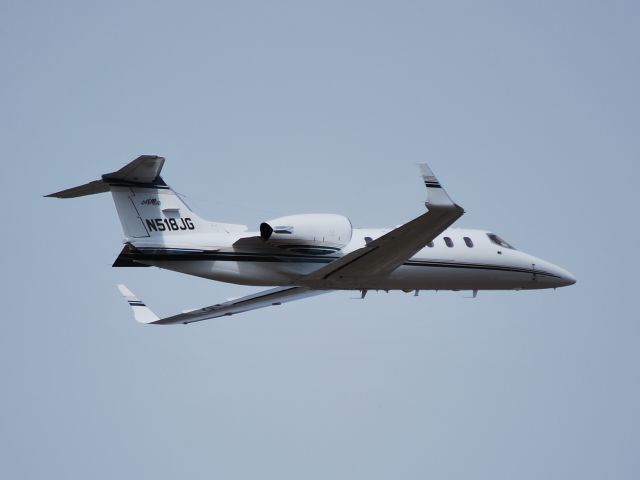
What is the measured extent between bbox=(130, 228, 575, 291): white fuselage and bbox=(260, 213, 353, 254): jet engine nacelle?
310 mm

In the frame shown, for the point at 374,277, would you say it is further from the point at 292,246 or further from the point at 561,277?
the point at 561,277

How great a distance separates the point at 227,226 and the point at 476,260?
282 inches

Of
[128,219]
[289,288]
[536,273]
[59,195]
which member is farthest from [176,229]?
[536,273]

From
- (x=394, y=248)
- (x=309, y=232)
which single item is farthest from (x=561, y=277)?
(x=309, y=232)

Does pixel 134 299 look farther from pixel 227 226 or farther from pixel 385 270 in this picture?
pixel 385 270

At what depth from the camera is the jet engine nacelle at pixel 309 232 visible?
26531 mm

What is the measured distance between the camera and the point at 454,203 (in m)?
24.1

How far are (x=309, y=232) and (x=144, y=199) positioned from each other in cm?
409

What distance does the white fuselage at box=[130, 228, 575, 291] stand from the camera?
26.7 meters

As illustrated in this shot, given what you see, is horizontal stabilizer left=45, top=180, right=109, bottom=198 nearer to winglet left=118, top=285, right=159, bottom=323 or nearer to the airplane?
the airplane

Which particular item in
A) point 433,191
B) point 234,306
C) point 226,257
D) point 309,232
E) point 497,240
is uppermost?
point 309,232

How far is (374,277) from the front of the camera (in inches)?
1116

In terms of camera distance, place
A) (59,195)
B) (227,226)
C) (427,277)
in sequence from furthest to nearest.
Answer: (427,277) → (227,226) → (59,195)

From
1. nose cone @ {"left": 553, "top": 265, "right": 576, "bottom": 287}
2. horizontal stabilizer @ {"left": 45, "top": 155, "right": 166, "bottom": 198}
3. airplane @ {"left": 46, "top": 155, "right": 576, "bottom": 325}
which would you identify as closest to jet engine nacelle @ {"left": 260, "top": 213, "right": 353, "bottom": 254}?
airplane @ {"left": 46, "top": 155, "right": 576, "bottom": 325}
